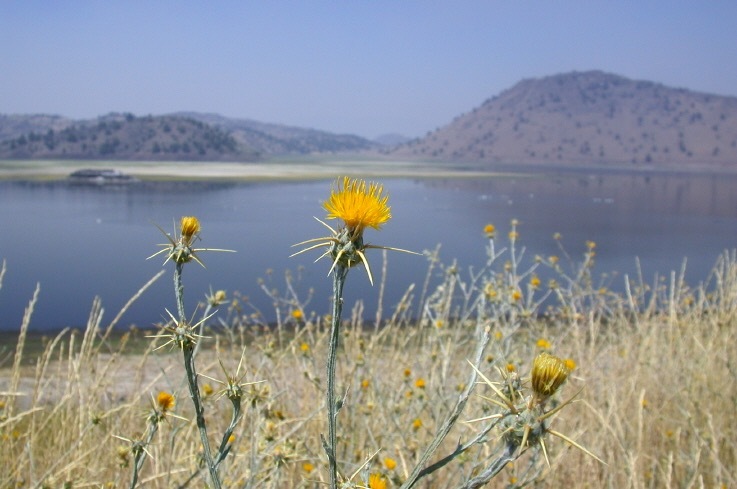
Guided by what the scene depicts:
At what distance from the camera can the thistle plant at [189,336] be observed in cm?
115

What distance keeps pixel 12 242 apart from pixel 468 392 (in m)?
22.6

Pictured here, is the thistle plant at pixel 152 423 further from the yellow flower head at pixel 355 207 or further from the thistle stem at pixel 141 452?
the yellow flower head at pixel 355 207

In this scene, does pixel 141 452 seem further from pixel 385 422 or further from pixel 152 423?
pixel 385 422

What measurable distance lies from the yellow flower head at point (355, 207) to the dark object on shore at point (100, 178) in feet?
163

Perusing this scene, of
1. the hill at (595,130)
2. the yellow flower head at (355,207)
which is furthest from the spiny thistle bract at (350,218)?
the hill at (595,130)

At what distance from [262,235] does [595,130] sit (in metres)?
134

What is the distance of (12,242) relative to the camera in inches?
820

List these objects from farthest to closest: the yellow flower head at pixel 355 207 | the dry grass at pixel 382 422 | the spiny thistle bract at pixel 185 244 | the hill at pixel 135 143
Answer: the hill at pixel 135 143
the dry grass at pixel 382 422
the spiny thistle bract at pixel 185 244
the yellow flower head at pixel 355 207

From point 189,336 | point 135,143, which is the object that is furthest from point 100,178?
point 135,143

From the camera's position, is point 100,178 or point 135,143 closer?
point 100,178

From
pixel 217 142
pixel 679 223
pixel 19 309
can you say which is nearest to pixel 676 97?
pixel 217 142

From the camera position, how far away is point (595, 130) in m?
144

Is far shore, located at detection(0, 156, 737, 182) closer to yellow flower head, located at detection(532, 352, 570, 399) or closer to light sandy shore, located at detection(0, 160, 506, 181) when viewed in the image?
light sandy shore, located at detection(0, 160, 506, 181)

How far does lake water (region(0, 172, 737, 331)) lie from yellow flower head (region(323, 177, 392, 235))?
1.26 meters
